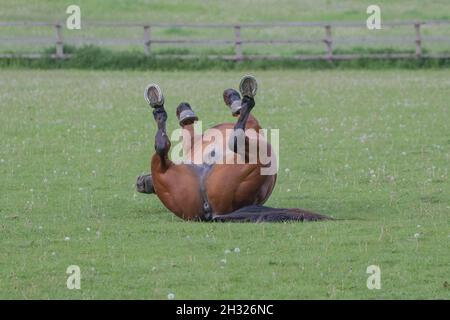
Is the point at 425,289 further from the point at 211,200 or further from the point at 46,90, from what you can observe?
the point at 46,90

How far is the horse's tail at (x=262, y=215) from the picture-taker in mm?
11773

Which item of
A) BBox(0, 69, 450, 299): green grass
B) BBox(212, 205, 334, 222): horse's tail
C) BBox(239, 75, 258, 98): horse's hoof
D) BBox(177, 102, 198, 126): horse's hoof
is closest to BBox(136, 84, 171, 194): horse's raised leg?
BBox(177, 102, 198, 126): horse's hoof

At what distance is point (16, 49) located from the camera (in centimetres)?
4181

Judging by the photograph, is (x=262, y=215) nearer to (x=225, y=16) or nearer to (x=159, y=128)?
(x=159, y=128)

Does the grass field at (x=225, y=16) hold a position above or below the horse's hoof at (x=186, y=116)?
above

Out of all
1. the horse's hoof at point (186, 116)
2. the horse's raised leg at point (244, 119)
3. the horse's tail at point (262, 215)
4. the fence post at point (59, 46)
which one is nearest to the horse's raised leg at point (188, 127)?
the horse's hoof at point (186, 116)

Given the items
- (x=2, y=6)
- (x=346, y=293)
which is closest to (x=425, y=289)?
(x=346, y=293)

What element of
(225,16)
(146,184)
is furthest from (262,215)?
(225,16)

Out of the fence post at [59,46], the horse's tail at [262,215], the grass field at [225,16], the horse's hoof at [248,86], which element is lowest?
the horse's tail at [262,215]

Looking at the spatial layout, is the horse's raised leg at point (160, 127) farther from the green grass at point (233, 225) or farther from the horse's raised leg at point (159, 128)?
the green grass at point (233, 225)

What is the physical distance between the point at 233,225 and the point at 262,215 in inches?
15.4

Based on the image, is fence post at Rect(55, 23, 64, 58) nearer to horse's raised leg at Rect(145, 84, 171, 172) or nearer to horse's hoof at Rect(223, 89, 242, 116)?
horse's hoof at Rect(223, 89, 242, 116)

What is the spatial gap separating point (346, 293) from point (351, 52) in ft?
95.8

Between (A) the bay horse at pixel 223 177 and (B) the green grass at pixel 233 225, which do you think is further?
(A) the bay horse at pixel 223 177
